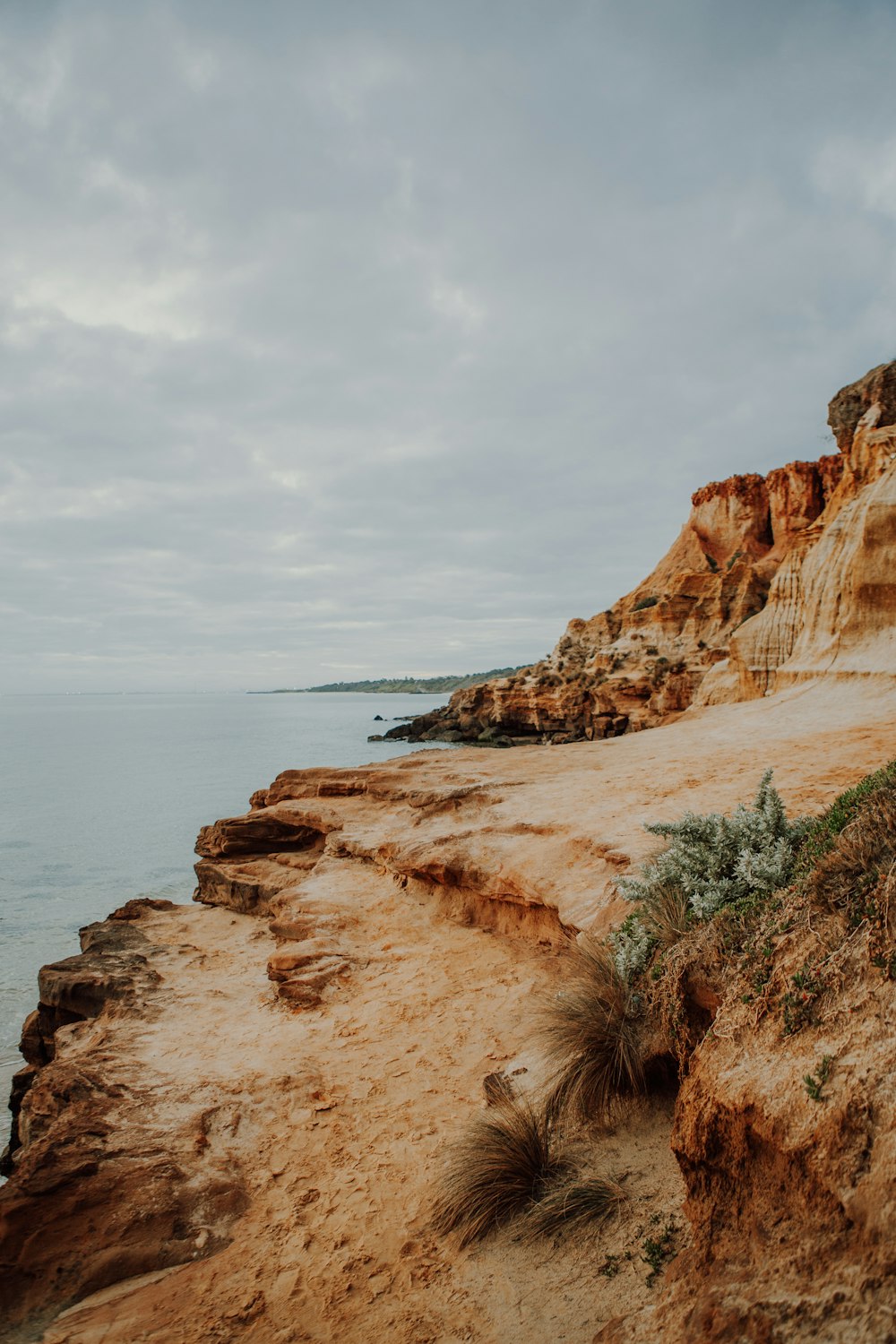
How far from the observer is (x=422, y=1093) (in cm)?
460

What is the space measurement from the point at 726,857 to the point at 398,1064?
9.49 feet

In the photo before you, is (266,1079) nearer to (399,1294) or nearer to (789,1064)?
(399,1294)

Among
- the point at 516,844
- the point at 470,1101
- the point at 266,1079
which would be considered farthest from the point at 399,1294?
the point at 516,844

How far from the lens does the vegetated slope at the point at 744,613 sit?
47.0 ft

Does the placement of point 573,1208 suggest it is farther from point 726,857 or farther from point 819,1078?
point 726,857

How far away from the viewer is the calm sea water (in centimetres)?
1438

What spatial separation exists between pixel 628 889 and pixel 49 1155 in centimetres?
412

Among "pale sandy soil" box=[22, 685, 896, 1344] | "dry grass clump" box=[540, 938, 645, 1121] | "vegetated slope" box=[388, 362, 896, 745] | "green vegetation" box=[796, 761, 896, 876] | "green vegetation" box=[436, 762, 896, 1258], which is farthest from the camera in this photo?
"vegetated slope" box=[388, 362, 896, 745]

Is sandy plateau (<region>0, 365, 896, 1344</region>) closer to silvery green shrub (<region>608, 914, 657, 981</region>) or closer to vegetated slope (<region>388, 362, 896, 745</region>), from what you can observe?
silvery green shrub (<region>608, 914, 657, 981</region>)

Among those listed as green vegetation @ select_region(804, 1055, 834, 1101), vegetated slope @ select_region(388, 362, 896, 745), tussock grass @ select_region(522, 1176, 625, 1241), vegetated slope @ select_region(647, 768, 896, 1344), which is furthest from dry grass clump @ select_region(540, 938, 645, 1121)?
vegetated slope @ select_region(388, 362, 896, 745)

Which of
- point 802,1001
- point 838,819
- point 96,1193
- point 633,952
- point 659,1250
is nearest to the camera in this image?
point 802,1001

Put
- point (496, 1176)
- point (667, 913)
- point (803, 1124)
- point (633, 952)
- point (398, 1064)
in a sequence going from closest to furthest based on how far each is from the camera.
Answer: point (803, 1124) < point (496, 1176) < point (633, 952) < point (667, 913) < point (398, 1064)

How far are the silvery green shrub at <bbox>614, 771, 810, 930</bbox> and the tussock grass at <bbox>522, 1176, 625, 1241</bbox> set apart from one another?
1.29 meters

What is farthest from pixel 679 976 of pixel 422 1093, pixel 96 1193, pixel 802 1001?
pixel 96 1193
